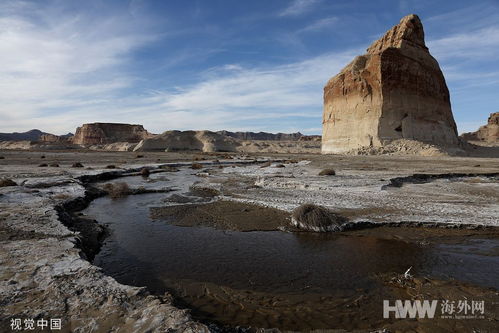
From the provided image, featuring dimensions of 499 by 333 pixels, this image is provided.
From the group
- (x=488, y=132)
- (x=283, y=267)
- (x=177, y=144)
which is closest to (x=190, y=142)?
(x=177, y=144)

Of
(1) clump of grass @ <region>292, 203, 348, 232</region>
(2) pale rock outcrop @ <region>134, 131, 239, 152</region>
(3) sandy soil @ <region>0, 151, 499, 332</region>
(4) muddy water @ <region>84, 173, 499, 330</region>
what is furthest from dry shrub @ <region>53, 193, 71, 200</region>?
(2) pale rock outcrop @ <region>134, 131, 239, 152</region>

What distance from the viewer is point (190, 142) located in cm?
10900

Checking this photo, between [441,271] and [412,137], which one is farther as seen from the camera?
[412,137]

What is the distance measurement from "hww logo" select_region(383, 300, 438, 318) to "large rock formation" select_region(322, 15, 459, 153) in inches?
1763

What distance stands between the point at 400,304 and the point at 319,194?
28.8ft

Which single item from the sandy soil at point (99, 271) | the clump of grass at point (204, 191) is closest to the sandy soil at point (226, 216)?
the sandy soil at point (99, 271)

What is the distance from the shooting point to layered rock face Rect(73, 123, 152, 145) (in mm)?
130375

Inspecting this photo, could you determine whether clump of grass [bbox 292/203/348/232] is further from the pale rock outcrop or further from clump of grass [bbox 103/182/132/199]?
the pale rock outcrop

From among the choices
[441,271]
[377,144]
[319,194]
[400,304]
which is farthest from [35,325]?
[377,144]

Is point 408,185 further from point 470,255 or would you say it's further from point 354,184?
point 470,255

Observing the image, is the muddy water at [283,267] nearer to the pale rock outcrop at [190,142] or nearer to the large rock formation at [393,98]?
the large rock formation at [393,98]

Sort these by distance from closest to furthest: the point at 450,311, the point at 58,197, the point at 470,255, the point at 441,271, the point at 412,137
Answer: the point at 450,311 → the point at 441,271 → the point at 470,255 → the point at 58,197 → the point at 412,137

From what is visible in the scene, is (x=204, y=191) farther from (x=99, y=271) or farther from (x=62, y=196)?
(x=99, y=271)

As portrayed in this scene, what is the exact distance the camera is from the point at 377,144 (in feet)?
151
